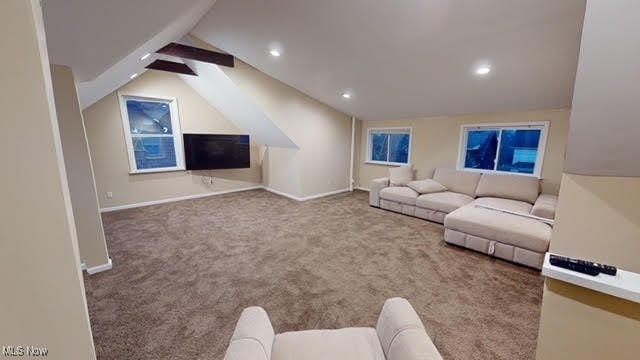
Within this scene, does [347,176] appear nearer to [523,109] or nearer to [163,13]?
[523,109]

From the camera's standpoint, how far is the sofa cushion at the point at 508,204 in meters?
3.26

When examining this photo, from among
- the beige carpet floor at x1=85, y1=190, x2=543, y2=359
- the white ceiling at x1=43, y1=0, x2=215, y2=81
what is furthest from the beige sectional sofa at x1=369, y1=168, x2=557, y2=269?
the white ceiling at x1=43, y1=0, x2=215, y2=81

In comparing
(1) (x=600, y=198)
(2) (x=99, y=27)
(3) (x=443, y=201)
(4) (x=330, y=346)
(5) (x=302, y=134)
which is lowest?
(4) (x=330, y=346)

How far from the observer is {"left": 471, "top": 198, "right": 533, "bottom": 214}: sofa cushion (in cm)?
326

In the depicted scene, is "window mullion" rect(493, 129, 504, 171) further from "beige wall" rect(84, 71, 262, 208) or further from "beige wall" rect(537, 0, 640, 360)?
"beige wall" rect(84, 71, 262, 208)

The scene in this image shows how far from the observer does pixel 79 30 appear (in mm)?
1526

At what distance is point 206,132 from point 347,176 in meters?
3.51

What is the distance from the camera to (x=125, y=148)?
441 centimetres

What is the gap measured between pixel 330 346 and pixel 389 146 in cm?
518

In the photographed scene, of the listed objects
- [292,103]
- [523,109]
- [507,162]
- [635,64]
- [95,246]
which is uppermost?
[292,103]

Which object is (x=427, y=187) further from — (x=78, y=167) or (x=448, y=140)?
(x=78, y=167)

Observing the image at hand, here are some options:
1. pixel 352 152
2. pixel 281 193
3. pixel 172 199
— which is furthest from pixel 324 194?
pixel 172 199

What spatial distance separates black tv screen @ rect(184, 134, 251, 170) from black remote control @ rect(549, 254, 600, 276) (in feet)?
17.8

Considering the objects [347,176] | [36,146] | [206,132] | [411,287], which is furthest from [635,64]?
[206,132]
